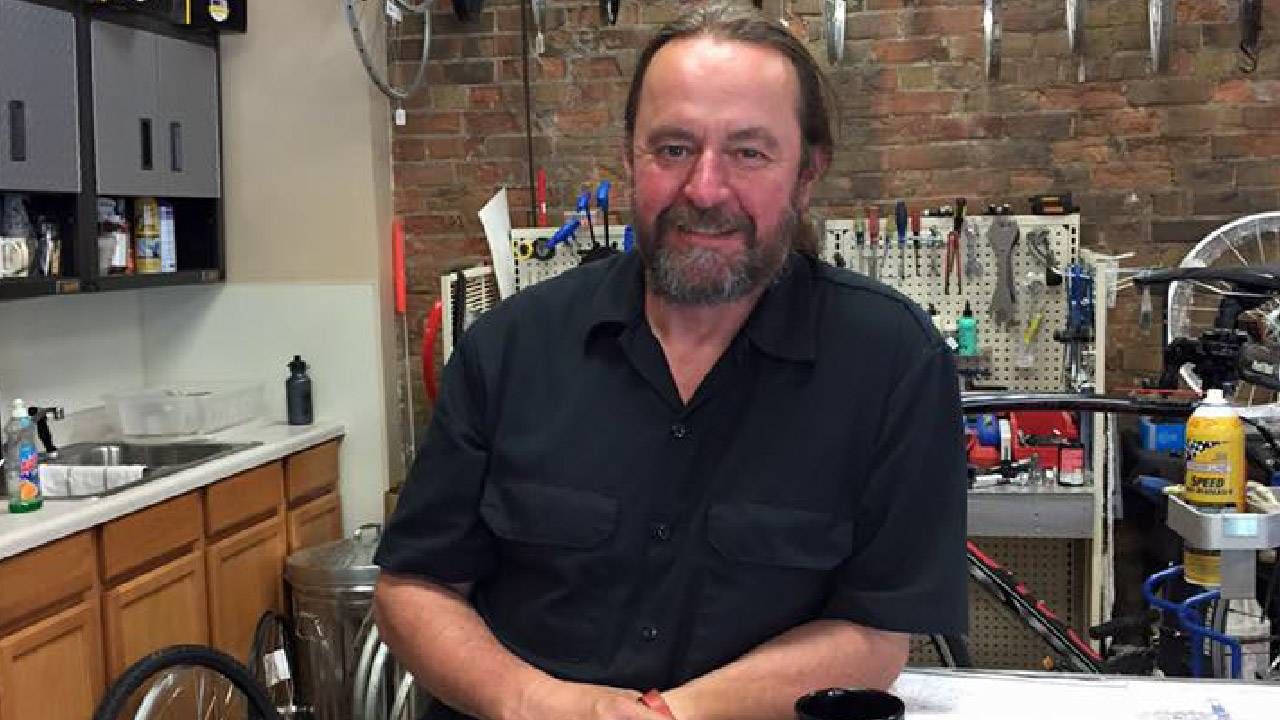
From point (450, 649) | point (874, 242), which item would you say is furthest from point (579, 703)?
point (874, 242)

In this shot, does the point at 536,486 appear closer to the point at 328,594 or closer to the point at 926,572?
the point at 926,572

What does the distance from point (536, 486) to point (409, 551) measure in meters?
0.18

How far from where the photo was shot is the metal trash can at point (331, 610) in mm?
3482

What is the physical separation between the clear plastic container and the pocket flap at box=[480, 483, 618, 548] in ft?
7.84

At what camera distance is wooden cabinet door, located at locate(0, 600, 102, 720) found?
259 centimetres

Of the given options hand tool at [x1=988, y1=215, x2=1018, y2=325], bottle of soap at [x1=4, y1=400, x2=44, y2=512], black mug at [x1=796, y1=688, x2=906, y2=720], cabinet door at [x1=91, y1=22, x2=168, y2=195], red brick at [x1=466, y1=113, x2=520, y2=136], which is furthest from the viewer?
red brick at [x1=466, y1=113, x2=520, y2=136]

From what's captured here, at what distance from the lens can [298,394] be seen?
3904 mm

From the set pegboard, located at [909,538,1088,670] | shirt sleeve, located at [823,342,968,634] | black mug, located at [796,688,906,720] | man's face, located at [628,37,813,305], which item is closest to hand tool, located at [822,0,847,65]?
pegboard, located at [909,538,1088,670]

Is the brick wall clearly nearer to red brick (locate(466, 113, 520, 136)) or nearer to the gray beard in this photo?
red brick (locate(466, 113, 520, 136))

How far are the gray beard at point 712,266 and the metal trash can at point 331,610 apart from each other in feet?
6.88

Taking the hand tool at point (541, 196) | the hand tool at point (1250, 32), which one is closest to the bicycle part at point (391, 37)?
the hand tool at point (541, 196)

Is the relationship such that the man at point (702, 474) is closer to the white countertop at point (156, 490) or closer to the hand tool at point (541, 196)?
the white countertop at point (156, 490)

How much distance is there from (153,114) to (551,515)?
8.49ft

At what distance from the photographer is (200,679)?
3.07m
